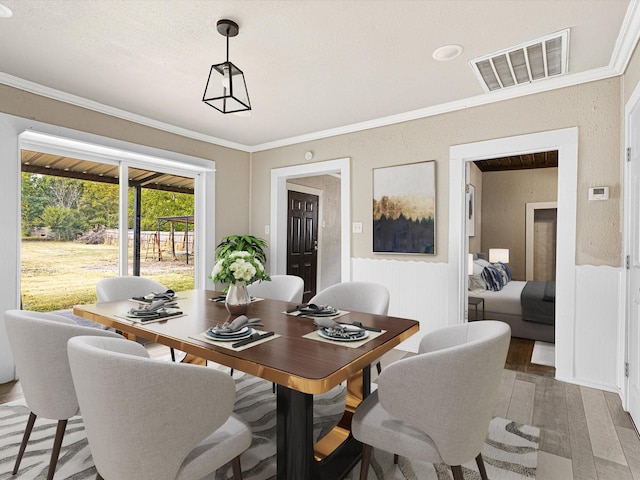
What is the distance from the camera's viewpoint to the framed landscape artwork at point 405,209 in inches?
141

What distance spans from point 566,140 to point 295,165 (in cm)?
291

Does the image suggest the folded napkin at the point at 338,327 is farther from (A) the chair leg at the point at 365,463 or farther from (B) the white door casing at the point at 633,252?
(B) the white door casing at the point at 633,252

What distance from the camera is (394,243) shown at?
382cm

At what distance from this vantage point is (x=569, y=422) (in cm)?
229

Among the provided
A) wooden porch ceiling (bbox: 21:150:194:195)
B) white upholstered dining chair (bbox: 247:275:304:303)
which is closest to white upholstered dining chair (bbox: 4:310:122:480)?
white upholstered dining chair (bbox: 247:275:304:303)

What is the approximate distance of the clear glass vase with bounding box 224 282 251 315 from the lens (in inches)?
83.7

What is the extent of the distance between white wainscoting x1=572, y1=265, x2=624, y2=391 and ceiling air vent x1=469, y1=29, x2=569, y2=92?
5.06 feet

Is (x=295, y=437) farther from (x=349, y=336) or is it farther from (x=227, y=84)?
(x=227, y=84)

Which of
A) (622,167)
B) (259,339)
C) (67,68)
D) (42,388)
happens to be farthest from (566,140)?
(67,68)

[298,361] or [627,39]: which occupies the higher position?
[627,39]

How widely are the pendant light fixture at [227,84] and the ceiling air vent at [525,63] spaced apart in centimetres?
165

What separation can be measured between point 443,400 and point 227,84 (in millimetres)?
1953

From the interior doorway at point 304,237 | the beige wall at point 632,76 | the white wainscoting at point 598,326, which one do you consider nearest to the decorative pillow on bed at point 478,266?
the white wainscoting at point 598,326

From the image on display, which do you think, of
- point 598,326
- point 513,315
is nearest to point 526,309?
point 513,315
